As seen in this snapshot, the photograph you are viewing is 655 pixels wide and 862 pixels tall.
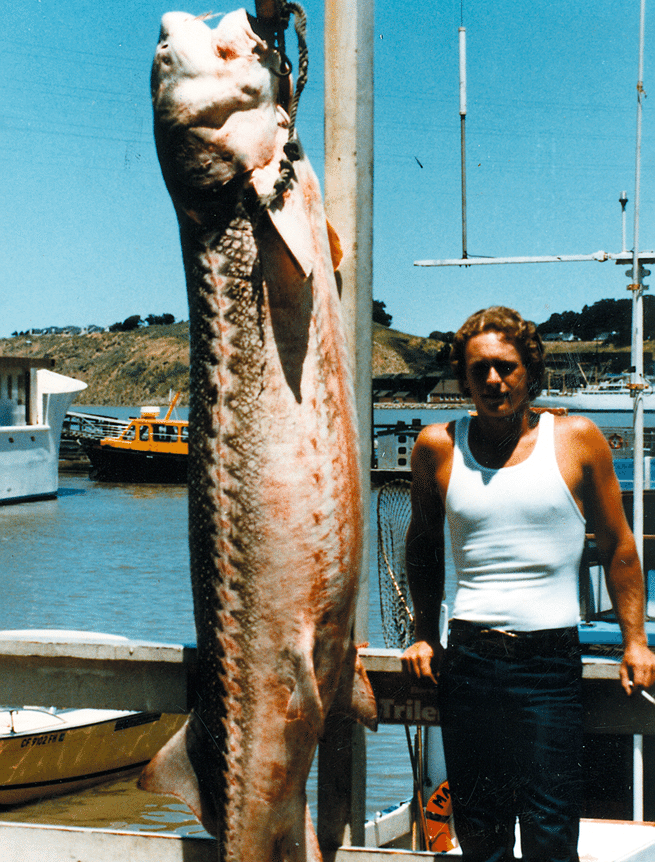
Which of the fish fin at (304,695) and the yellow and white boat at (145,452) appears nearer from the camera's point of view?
the fish fin at (304,695)

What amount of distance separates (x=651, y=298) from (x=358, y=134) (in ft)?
13.2

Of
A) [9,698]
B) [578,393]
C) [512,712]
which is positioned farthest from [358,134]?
[578,393]

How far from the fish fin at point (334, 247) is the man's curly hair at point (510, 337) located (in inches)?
13.1

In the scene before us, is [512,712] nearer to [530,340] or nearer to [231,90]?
[530,340]

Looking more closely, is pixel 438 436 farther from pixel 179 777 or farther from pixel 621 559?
pixel 179 777

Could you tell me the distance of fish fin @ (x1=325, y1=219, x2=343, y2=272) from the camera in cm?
203

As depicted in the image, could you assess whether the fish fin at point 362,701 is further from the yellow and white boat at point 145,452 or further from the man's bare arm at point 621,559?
the yellow and white boat at point 145,452

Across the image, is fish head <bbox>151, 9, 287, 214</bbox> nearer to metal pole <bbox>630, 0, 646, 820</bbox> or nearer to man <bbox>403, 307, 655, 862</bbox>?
man <bbox>403, 307, 655, 862</bbox>

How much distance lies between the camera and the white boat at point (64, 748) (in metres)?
8.15

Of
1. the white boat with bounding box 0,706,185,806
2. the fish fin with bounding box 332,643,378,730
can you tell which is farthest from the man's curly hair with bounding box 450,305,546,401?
the white boat with bounding box 0,706,185,806

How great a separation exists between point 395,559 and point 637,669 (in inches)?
94.3

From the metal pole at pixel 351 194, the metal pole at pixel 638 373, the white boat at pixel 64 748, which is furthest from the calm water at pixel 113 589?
the metal pole at pixel 638 373

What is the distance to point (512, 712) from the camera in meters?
2.04

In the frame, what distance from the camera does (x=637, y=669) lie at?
2.05 meters
